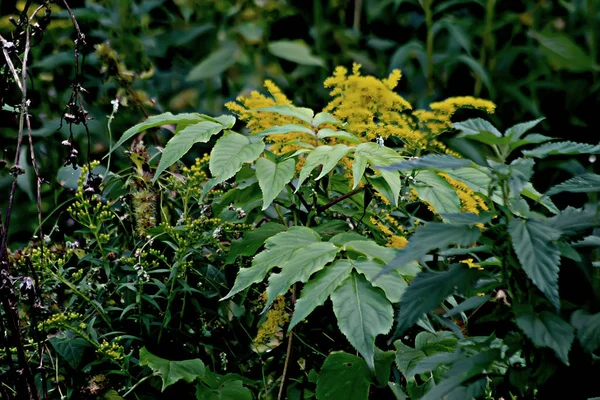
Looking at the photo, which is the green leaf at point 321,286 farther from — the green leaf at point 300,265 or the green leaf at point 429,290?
the green leaf at point 429,290

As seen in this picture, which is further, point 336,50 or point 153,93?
point 336,50

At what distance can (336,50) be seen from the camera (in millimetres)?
3223

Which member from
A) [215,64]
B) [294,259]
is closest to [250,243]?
[294,259]

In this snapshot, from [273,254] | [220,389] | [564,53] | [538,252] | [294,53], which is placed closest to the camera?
[538,252]

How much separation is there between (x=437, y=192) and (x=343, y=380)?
37 cm

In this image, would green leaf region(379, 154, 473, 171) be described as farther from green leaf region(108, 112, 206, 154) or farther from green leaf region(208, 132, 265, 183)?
green leaf region(108, 112, 206, 154)

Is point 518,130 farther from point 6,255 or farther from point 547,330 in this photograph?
point 6,255

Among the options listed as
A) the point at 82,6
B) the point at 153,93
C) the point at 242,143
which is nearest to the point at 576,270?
the point at 242,143

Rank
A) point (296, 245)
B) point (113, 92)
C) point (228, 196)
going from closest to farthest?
1. point (296, 245)
2. point (228, 196)
3. point (113, 92)

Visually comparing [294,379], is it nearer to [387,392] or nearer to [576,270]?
[387,392]

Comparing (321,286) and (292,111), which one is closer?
(321,286)

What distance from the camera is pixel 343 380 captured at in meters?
1.30

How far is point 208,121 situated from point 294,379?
0.53 meters

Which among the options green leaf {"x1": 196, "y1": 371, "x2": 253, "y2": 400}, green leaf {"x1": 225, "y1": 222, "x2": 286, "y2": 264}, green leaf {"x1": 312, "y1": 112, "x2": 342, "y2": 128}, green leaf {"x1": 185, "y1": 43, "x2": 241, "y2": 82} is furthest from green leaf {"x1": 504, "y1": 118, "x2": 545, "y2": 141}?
green leaf {"x1": 185, "y1": 43, "x2": 241, "y2": 82}
